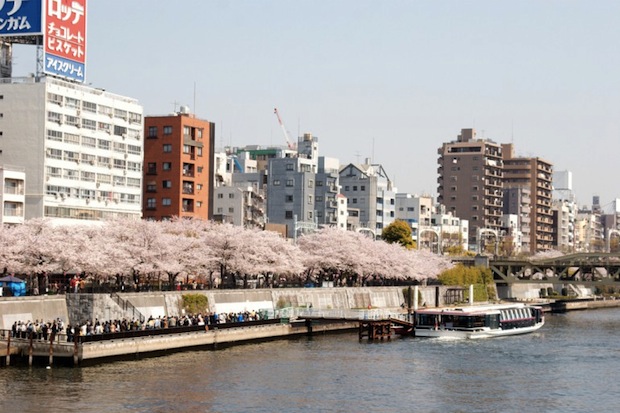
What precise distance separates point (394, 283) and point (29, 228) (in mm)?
67508

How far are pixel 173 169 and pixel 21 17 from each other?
31.4 meters

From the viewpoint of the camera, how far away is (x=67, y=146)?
113m

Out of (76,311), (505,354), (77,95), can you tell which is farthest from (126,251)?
(505,354)

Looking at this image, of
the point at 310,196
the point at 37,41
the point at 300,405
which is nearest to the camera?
the point at 300,405

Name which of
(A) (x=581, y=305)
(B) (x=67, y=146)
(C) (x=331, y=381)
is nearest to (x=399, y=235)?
(A) (x=581, y=305)

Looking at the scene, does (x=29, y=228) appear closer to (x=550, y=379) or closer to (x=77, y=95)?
(x=77, y=95)

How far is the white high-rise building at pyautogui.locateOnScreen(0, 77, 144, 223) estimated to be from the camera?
10994 centimetres

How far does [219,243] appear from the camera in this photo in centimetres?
11425

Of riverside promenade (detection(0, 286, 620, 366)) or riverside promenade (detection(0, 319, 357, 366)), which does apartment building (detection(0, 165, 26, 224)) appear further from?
riverside promenade (detection(0, 319, 357, 366))

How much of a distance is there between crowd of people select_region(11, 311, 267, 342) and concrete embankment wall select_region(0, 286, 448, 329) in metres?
0.94

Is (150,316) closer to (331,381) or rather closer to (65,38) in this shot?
(331,381)

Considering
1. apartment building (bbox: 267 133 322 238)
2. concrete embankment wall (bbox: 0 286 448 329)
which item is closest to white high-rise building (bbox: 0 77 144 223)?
concrete embankment wall (bbox: 0 286 448 329)

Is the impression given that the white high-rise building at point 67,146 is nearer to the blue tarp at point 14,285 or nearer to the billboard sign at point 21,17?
the billboard sign at point 21,17

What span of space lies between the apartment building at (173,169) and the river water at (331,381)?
1704 inches
